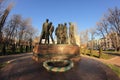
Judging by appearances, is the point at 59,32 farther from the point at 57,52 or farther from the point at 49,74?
the point at 49,74

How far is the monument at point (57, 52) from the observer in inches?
299

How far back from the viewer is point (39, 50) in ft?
31.5

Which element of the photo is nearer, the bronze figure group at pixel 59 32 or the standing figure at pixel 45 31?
the standing figure at pixel 45 31

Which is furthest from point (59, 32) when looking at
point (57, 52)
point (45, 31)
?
point (57, 52)

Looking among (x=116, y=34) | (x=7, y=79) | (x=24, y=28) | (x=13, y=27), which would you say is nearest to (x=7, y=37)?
(x=13, y=27)

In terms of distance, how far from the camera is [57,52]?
962 centimetres

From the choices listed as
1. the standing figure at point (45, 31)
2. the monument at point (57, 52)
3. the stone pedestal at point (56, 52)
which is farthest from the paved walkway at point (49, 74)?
the standing figure at point (45, 31)

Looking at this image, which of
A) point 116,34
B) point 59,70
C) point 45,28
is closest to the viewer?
point 59,70

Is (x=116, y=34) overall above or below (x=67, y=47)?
above

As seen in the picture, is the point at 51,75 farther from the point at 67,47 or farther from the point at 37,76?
the point at 67,47

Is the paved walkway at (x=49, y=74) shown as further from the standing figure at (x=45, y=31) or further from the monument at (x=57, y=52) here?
the standing figure at (x=45, y=31)

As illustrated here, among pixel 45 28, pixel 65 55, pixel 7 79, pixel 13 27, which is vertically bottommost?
pixel 7 79

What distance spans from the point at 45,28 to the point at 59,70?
4603 millimetres

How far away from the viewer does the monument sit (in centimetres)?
761
